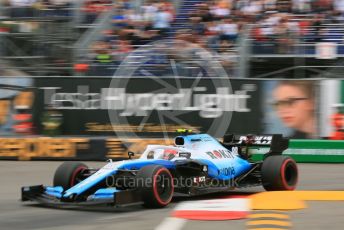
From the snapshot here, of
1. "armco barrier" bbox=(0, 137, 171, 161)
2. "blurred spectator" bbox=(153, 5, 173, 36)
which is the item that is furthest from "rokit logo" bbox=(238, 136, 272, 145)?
"blurred spectator" bbox=(153, 5, 173, 36)

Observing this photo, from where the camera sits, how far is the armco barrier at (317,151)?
15562mm

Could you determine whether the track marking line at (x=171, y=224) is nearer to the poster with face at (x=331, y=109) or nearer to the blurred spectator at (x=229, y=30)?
the poster with face at (x=331, y=109)

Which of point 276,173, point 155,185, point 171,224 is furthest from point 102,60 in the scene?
point 171,224

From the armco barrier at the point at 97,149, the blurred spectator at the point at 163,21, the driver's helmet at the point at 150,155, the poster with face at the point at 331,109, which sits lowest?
the armco barrier at the point at 97,149

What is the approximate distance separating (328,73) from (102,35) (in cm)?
660

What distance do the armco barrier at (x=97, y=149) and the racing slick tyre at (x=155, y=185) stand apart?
290 inches

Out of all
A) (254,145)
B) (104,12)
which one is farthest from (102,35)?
(254,145)

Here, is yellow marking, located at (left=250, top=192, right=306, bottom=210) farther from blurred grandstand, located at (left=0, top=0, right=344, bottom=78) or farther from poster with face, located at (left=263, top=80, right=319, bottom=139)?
blurred grandstand, located at (left=0, top=0, right=344, bottom=78)

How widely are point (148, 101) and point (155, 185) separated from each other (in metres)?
8.92

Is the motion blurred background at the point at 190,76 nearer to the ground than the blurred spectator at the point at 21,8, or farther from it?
nearer to the ground

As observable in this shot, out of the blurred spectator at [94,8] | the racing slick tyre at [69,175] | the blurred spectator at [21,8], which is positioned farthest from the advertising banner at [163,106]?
the racing slick tyre at [69,175]

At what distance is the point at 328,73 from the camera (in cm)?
1647

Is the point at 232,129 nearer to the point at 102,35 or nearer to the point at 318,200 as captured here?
the point at 102,35

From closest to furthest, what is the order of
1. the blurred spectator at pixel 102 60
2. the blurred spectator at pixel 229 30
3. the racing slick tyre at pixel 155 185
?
the racing slick tyre at pixel 155 185 < the blurred spectator at pixel 229 30 < the blurred spectator at pixel 102 60
